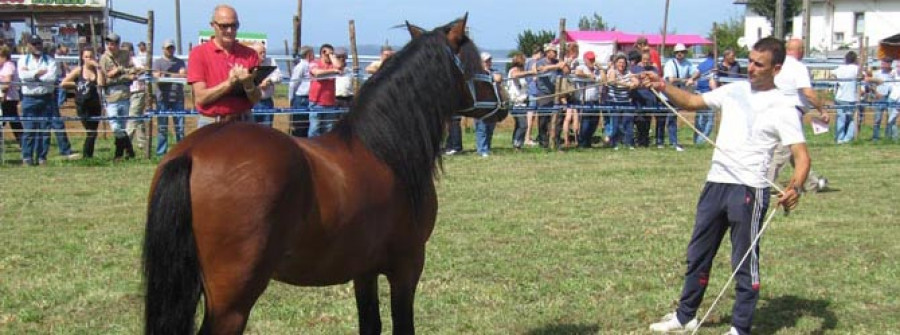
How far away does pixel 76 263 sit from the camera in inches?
307

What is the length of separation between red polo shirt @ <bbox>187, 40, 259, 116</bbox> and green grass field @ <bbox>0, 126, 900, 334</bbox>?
4.73 feet

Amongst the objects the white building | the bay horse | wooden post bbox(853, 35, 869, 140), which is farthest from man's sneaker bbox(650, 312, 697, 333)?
the white building

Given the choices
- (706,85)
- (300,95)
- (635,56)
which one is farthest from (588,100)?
(300,95)

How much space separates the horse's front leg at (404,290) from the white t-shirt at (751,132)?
75.5 inches

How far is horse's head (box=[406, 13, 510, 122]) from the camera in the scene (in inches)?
207

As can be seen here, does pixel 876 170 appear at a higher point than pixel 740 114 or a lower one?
lower

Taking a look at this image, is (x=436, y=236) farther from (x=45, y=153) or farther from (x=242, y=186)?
(x=45, y=153)

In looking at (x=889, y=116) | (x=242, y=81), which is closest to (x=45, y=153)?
(x=242, y=81)

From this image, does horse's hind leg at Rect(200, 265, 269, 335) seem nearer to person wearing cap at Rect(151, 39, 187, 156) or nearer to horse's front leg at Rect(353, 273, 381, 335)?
horse's front leg at Rect(353, 273, 381, 335)

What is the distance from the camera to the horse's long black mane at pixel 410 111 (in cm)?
477

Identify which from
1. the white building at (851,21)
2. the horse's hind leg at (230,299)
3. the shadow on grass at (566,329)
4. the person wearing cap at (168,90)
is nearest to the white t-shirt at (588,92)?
the person wearing cap at (168,90)

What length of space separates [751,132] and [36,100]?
500 inches

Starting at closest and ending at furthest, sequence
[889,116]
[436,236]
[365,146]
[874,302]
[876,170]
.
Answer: [365,146] < [874,302] < [436,236] < [876,170] < [889,116]

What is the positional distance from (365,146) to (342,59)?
11335 millimetres
